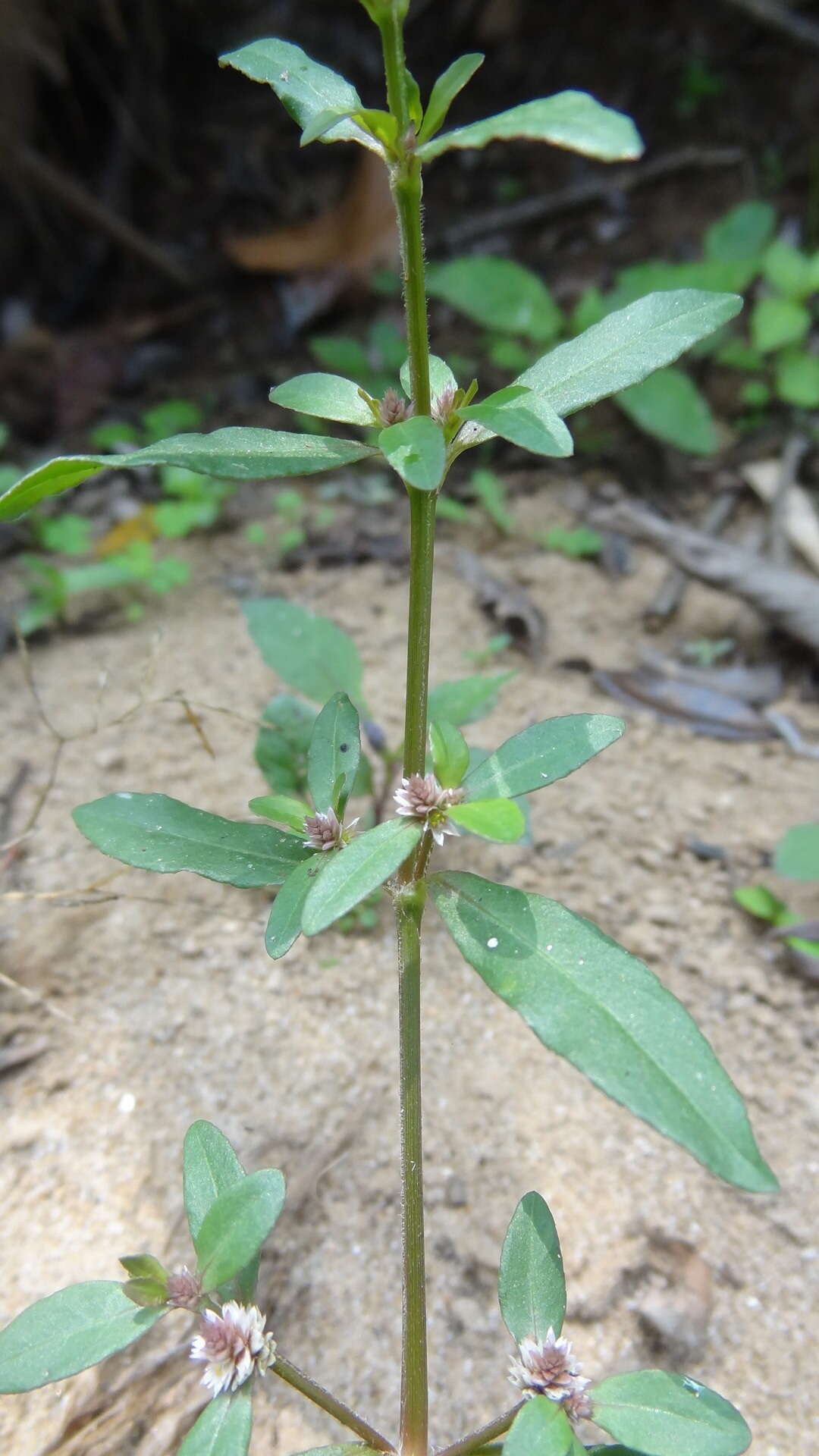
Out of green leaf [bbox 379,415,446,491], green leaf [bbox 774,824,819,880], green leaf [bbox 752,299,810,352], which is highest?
green leaf [bbox 752,299,810,352]

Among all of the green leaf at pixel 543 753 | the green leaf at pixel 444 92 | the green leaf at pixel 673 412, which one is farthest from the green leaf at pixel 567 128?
the green leaf at pixel 673 412

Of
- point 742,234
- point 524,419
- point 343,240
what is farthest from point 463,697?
point 343,240

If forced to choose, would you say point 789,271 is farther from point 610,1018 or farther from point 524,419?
point 610,1018

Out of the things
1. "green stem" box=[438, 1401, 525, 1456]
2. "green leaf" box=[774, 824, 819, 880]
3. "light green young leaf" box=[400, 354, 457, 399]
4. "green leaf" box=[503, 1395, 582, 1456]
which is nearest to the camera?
"green leaf" box=[503, 1395, 582, 1456]

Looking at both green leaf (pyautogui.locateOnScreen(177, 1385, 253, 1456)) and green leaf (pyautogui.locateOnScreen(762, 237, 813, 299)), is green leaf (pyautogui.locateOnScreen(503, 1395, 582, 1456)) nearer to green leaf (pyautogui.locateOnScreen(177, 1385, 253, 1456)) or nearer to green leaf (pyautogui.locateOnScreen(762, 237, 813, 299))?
green leaf (pyautogui.locateOnScreen(177, 1385, 253, 1456))

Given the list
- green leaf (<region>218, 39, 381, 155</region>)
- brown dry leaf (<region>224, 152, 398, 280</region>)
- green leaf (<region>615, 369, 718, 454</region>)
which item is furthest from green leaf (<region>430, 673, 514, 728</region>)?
brown dry leaf (<region>224, 152, 398, 280</region>)

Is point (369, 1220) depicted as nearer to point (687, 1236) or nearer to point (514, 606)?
point (687, 1236)
